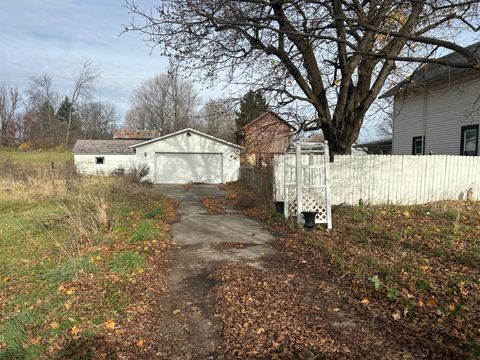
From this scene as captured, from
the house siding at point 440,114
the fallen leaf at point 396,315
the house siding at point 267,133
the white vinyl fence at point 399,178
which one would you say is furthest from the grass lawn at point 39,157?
the fallen leaf at point 396,315

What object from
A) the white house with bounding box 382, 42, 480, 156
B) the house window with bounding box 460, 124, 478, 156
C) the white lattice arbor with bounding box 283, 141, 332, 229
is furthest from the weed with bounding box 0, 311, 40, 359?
the house window with bounding box 460, 124, 478, 156

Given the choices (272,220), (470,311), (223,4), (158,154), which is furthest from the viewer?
(158,154)

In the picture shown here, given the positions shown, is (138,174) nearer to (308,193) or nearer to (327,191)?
(308,193)

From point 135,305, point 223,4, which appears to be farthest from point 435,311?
point 223,4

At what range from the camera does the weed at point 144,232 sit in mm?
7656

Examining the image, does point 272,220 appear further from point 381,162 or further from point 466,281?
point 466,281

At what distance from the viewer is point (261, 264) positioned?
20.5 feet

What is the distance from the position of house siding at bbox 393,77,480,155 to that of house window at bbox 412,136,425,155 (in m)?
0.24

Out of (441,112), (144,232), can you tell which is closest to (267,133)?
(144,232)

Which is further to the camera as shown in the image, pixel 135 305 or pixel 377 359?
pixel 135 305

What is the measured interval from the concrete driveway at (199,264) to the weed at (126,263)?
0.58m

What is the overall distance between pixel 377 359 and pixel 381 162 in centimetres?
955

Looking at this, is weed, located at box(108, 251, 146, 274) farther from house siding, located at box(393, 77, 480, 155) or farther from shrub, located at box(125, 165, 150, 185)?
shrub, located at box(125, 165, 150, 185)

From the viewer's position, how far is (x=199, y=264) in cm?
627
